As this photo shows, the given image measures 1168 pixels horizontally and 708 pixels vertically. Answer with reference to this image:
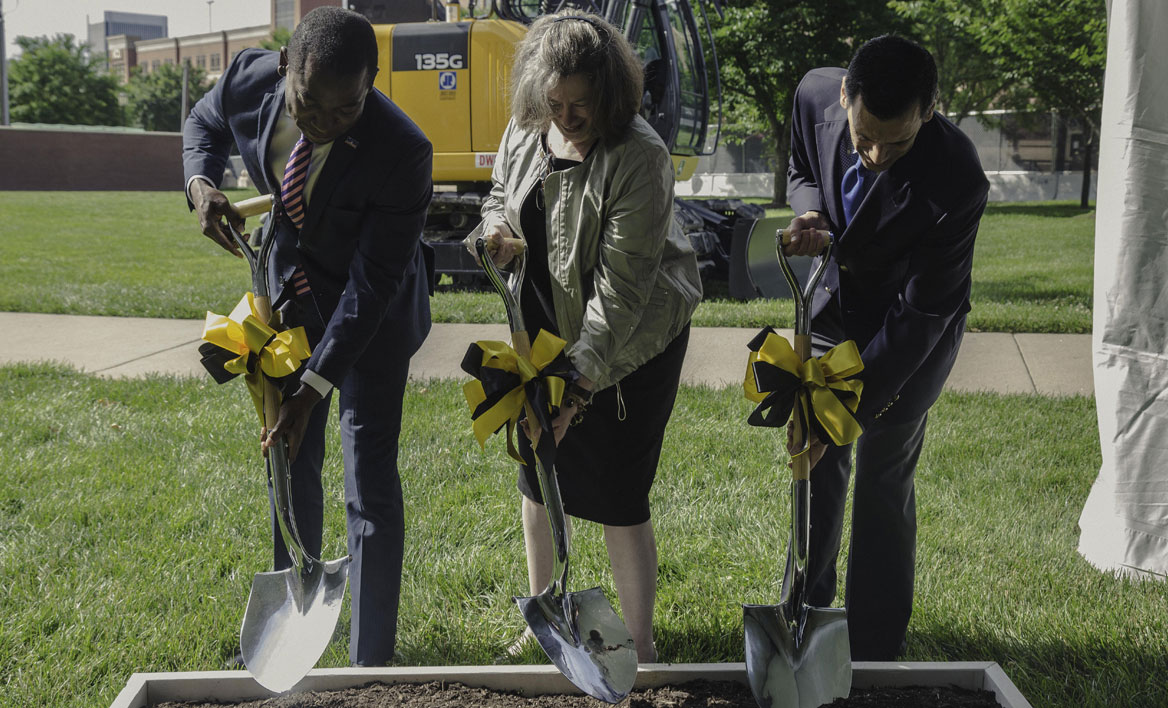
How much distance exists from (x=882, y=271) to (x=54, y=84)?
5297 centimetres

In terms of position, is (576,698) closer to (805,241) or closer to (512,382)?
(512,382)

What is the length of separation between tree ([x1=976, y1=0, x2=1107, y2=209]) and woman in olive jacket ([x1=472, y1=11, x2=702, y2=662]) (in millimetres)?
21300

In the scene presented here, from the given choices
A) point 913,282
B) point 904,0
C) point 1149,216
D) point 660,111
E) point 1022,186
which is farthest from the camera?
point 1022,186

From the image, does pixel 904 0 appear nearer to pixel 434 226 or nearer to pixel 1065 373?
pixel 434 226

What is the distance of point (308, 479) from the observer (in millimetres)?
2857

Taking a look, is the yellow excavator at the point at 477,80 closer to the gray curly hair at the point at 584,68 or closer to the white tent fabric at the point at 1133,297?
the white tent fabric at the point at 1133,297

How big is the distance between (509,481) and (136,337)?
4157 mm

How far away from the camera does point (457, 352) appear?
6.59m

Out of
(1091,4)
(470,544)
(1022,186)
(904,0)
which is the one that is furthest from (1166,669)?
(1022,186)

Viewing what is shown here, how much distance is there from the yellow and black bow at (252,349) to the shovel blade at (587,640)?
31.6 inches

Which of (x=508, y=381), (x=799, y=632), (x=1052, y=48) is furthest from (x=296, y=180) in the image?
(x=1052, y=48)

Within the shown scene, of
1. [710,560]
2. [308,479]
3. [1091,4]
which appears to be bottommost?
[710,560]

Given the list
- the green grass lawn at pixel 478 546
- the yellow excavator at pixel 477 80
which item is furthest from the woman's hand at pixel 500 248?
the yellow excavator at pixel 477 80

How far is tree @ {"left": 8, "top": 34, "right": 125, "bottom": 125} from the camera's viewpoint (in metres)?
46.9
